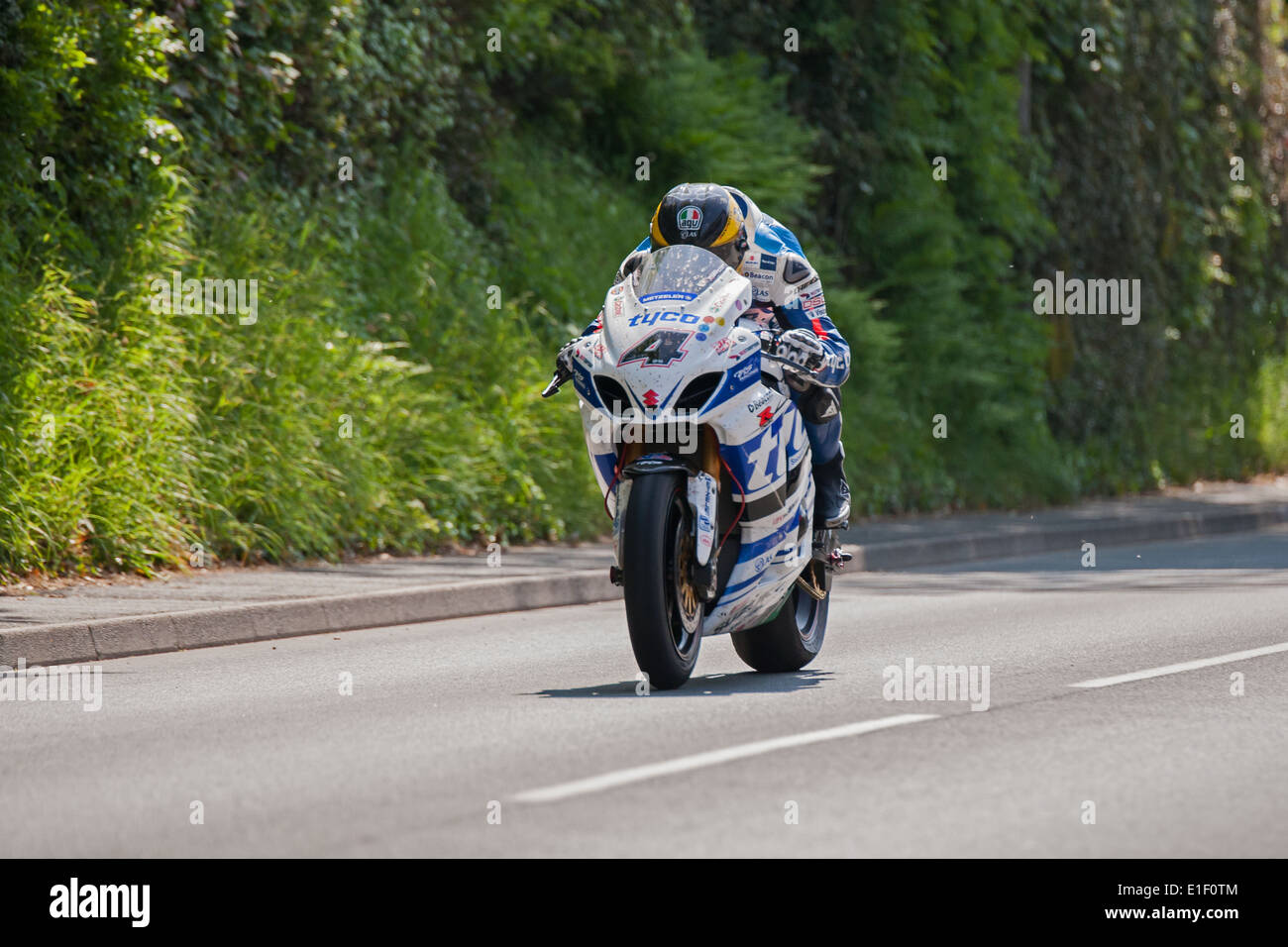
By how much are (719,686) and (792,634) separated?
71 centimetres

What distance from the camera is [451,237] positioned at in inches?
741

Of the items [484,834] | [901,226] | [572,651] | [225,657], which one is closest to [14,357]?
[225,657]

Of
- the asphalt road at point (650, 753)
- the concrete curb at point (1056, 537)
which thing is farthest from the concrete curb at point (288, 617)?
the concrete curb at point (1056, 537)

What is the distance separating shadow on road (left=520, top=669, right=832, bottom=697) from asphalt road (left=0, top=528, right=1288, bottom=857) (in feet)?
0.09

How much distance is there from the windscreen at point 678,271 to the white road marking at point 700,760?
6.59 ft

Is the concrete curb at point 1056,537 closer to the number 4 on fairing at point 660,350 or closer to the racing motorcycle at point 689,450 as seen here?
the racing motorcycle at point 689,450

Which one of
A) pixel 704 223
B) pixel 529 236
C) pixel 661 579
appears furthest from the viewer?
pixel 529 236

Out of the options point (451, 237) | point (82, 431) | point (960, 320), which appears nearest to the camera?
point (82, 431)

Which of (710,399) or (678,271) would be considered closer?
(710,399)

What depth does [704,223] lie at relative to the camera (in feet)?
28.7
